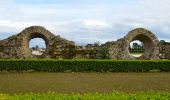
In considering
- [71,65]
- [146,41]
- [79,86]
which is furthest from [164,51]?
[79,86]

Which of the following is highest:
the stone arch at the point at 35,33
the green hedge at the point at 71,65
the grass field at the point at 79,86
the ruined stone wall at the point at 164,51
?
the stone arch at the point at 35,33

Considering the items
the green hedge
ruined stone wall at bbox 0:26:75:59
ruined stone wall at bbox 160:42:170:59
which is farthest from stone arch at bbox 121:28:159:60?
the green hedge

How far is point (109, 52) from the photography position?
29000 mm

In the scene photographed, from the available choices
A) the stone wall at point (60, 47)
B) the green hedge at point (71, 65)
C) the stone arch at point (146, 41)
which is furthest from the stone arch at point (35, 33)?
the green hedge at point (71, 65)

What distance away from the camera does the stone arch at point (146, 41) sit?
2930cm

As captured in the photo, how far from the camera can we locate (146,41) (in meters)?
30.5

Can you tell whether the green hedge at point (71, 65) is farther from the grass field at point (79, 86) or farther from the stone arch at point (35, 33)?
the grass field at point (79, 86)

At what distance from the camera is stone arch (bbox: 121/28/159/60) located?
2930 centimetres

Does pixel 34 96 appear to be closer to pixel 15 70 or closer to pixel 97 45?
pixel 15 70

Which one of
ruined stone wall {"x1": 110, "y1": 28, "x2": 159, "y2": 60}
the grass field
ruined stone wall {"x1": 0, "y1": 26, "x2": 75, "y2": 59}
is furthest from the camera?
ruined stone wall {"x1": 110, "y1": 28, "x2": 159, "y2": 60}

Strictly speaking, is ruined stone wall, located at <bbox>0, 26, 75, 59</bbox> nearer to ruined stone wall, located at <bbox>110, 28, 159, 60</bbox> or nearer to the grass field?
ruined stone wall, located at <bbox>110, 28, 159, 60</bbox>

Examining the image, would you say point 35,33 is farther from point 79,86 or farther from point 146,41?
point 79,86

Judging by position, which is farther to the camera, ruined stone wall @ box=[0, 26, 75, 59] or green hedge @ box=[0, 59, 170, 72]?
ruined stone wall @ box=[0, 26, 75, 59]

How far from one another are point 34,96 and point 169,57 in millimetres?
21879
